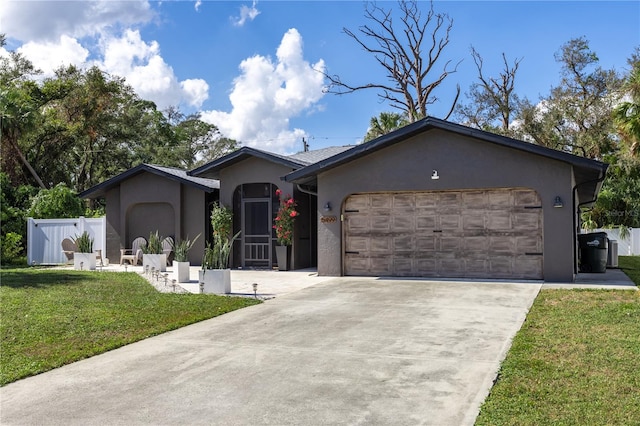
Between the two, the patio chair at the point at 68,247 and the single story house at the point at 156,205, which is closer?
the single story house at the point at 156,205

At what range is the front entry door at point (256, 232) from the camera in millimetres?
16344

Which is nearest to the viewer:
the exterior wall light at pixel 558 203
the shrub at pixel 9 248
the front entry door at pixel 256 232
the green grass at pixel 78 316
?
the green grass at pixel 78 316

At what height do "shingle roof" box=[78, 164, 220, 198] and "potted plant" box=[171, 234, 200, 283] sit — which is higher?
"shingle roof" box=[78, 164, 220, 198]

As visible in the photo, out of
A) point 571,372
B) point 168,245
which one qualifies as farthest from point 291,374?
point 168,245

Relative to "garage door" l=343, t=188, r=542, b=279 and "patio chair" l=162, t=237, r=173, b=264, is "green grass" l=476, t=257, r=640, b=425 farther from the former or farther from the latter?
"patio chair" l=162, t=237, r=173, b=264

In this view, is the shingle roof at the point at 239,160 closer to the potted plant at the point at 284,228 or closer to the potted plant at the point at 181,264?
the potted plant at the point at 284,228

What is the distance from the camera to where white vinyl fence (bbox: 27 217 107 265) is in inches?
711

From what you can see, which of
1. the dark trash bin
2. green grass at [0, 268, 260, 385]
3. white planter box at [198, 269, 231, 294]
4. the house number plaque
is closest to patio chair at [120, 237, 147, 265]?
green grass at [0, 268, 260, 385]

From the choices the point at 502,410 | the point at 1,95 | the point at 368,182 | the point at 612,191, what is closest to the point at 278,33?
the point at 368,182

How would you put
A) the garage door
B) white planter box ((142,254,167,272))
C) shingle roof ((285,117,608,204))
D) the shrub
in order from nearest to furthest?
shingle roof ((285,117,608,204))
the garage door
white planter box ((142,254,167,272))
the shrub

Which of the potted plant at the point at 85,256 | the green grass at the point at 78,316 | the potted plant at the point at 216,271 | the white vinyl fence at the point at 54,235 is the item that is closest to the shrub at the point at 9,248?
the white vinyl fence at the point at 54,235

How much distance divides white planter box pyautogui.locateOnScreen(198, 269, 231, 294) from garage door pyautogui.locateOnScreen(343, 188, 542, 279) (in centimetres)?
410

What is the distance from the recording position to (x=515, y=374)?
4.88 m

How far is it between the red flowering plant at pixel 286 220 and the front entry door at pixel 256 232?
101 centimetres
